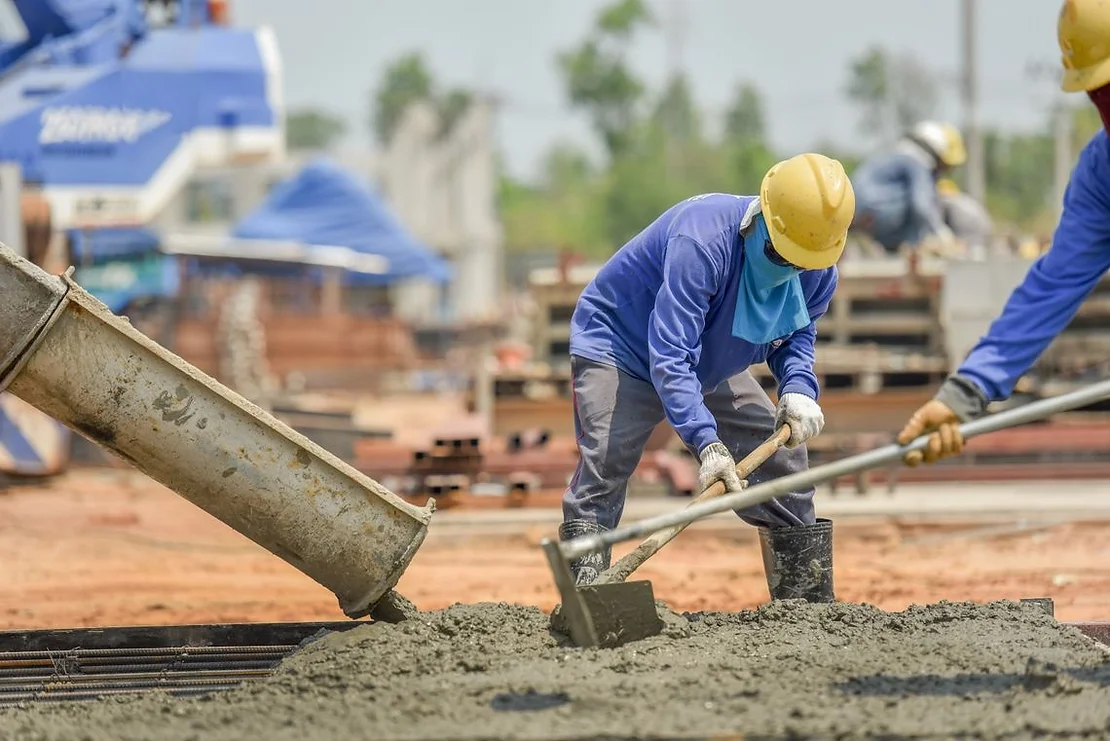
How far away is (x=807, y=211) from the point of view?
197 inches

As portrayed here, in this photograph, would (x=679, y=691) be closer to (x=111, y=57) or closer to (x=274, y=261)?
(x=111, y=57)

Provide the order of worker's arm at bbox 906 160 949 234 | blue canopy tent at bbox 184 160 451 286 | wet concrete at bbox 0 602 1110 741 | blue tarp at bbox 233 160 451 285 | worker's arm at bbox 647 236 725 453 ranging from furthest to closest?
blue tarp at bbox 233 160 451 285, blue canopy tent at bbox 184 160 451 286, worker's arm at bbox 906 160 949 234, worker's arm at bbox 647 236 725 453, wet concrete at bbox 0 602 1110 741

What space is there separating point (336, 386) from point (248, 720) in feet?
72.9

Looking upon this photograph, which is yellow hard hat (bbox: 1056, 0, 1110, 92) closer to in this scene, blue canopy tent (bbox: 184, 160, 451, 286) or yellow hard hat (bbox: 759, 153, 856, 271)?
yellow hard hat (bbox: 759, 153, 856, 271)

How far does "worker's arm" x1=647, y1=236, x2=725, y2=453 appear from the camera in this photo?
5.07m

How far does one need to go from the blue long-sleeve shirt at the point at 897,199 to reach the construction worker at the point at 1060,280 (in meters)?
8.03

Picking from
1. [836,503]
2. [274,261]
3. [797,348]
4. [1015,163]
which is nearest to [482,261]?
[274,261]

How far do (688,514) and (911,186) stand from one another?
8575 millimetres

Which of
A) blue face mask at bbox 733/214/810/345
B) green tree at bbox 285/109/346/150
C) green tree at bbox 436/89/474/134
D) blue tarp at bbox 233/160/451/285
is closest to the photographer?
blue face mask at bbox 733/214/810/345

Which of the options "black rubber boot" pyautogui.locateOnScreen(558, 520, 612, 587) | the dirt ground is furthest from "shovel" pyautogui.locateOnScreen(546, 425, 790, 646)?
the dirt ground

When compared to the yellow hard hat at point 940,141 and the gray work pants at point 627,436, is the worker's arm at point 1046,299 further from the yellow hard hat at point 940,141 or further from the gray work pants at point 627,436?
the yellow hard hat at point 940,141

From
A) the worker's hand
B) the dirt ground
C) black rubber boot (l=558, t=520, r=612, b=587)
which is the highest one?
the worker's hand

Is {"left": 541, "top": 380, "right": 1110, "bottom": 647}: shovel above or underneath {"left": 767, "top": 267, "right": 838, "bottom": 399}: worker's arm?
underneath

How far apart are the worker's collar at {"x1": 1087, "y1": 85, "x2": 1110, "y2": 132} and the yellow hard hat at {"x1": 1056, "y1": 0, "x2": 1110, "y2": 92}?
4 centimetres
